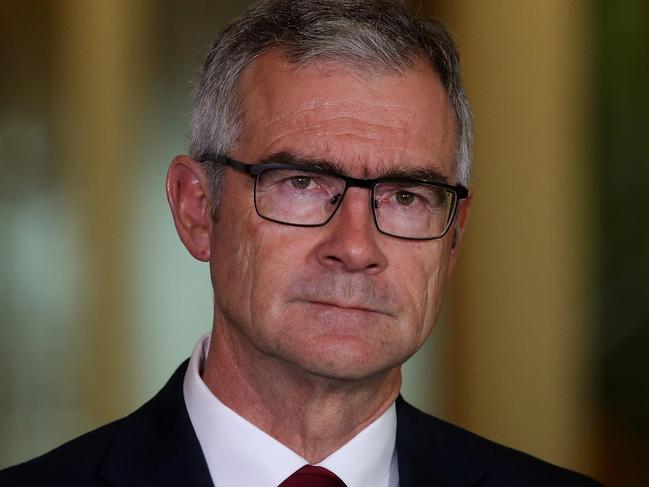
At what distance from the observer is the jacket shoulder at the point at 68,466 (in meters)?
2.30

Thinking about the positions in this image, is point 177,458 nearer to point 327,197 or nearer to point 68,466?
point 68,466

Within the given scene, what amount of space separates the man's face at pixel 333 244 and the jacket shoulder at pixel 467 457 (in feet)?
0.89

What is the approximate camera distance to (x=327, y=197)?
223 cm

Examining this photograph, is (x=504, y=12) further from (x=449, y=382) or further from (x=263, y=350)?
(x=263, y=350)

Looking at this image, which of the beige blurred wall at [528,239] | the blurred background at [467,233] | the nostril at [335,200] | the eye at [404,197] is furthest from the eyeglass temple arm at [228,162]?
the beige blurred wall at [528,239]

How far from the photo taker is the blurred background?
342 cm

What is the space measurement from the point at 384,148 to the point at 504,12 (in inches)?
58.8

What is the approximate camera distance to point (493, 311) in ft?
11.9

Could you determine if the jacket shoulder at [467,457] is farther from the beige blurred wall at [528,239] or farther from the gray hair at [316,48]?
the beige blurred wall at [528,239]

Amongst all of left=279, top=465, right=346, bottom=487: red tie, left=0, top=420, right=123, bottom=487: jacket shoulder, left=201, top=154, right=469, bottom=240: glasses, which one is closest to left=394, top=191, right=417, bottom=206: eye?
left=201, top=154, right=469, bottom=240: glasses

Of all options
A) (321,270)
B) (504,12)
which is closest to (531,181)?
(504,12)

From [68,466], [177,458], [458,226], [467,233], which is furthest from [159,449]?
[467,233]

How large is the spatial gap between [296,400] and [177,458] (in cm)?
25

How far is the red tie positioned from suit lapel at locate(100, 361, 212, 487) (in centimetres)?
16
